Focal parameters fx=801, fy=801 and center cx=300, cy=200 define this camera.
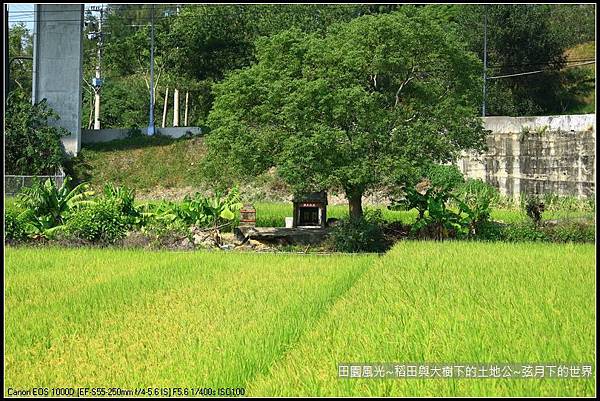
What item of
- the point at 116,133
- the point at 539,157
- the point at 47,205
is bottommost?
the point at 47,205

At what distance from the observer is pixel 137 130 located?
96.8ft

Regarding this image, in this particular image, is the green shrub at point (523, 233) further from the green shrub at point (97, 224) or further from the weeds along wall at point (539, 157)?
the green shrub at point (97, 224)

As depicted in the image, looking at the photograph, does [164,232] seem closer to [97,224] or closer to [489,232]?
[97,224]

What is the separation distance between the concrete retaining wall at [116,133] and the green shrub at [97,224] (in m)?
15.0

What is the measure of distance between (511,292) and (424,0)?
86.6 feet

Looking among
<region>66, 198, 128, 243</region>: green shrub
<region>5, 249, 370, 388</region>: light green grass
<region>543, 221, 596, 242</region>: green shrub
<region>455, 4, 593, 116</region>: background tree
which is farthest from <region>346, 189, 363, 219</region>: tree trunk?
<region>455, 4, 593, 116</region>: background tree

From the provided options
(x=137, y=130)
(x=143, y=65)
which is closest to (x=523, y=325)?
(x=137, y=130)

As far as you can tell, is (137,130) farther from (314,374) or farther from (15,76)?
(314,374)

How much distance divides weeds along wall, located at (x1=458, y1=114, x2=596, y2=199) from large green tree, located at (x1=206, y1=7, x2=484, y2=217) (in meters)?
6.12

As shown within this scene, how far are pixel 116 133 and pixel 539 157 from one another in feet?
50.4

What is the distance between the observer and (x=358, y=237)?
14109 mm

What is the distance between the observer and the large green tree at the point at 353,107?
14.0 m

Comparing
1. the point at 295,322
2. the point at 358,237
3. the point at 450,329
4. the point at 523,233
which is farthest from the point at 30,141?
the point at 450,329

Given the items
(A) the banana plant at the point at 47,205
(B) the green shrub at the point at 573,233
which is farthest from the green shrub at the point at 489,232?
(A) the banana plant at the point at 47,205
